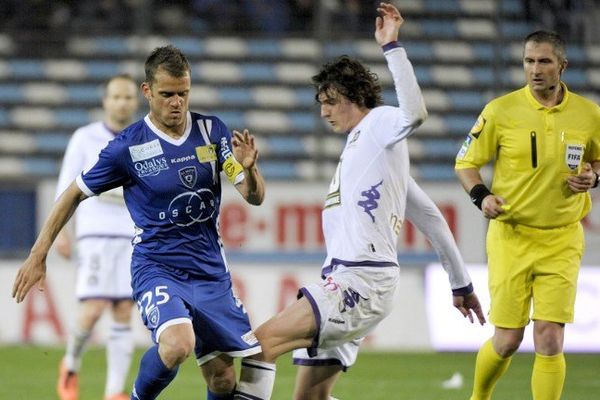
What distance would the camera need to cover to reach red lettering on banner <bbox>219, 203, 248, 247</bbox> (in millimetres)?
12328

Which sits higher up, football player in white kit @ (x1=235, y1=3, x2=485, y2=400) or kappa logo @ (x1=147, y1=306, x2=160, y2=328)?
football player in white kit @ (x1=235, y1=3, x2=485, y2=400)

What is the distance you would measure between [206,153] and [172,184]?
8.5 inches

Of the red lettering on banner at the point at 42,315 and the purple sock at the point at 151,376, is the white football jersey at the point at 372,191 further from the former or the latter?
the red lettering on banner at the point at 42,315

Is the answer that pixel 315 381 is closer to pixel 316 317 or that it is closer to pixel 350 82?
pixel 316 317

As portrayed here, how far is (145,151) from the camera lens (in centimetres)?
587

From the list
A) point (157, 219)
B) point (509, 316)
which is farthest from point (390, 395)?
point (157, 219)

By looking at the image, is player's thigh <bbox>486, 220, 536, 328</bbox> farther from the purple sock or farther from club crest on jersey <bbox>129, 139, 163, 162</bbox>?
club crest on jersey <bbox>129, 139, 163, 162</bbox>

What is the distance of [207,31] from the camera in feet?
52.7

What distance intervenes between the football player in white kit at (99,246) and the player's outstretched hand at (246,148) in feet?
9.61

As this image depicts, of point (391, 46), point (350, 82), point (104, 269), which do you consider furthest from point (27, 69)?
point (391, 46)

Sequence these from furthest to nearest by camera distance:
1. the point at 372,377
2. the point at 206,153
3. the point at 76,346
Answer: the point at 372,377, the point at 76,346, the point at 206,153

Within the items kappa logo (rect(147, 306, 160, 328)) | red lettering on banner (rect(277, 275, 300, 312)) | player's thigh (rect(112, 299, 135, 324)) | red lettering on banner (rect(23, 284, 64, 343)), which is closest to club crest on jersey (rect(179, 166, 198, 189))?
kappa logo (rect(147, 306, 160, 328))

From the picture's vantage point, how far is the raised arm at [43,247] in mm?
5734

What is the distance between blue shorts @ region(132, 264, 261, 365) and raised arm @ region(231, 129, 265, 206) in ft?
1.66
